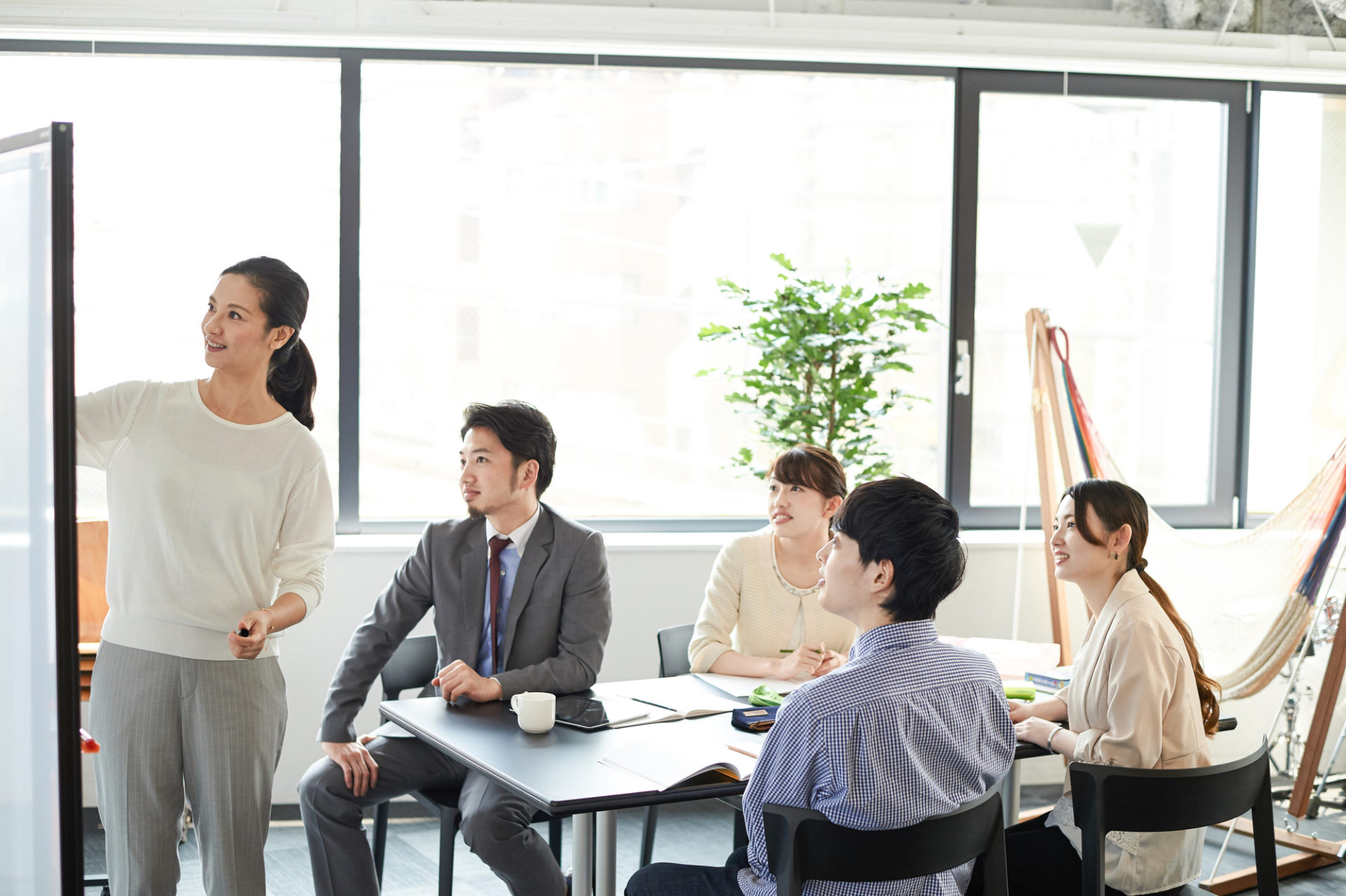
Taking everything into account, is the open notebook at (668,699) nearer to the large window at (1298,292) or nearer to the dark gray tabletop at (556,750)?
the dark gray tabletop at (556,750)

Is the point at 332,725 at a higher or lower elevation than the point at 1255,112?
lower

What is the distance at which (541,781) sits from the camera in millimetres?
1779

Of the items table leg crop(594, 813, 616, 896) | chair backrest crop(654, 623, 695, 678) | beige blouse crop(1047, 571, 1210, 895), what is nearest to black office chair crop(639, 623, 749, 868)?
chair backrest crop(654, 623, 695, 678)

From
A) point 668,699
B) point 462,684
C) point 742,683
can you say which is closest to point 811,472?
point 742,683

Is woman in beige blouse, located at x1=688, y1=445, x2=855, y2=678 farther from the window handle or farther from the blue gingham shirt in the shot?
the window handle

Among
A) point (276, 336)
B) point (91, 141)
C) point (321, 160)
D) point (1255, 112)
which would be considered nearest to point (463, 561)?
point (276, 336)

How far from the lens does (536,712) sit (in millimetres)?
2049

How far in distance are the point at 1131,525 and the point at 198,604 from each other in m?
1.73

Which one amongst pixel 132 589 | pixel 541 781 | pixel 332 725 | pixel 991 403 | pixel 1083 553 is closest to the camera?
pixel 541 781

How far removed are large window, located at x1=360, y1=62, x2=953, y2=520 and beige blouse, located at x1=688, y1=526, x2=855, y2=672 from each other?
99 centimetres

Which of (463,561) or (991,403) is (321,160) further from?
(991,403)

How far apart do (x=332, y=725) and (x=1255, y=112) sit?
3.86 meters

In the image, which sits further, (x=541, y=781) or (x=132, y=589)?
(x=132, y=589)

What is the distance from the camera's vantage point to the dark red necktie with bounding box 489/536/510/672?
246 cm
